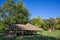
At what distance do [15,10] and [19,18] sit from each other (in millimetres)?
2879

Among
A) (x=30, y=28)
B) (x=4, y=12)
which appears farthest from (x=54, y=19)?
(x=30, y=28)

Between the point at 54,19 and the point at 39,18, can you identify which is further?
the point at 54,19

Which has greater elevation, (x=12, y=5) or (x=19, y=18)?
(x=12, y=5)

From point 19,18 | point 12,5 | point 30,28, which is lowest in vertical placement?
point 30,28

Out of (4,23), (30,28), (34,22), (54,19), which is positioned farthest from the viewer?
(54,19)

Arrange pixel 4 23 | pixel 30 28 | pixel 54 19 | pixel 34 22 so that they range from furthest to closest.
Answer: pixel 54 19 → pixel 34 22 → pixel 4 23 → pixel 30 28

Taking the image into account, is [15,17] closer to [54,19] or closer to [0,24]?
[0,24]

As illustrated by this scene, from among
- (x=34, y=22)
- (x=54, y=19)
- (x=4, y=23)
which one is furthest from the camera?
(x=54, y=19)

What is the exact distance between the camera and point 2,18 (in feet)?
145

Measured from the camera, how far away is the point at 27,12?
149 feet

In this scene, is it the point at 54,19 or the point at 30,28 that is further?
the point at 54,19

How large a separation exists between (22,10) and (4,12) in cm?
569

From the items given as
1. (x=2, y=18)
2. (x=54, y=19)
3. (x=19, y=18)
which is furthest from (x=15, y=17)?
(x=54, y=19)

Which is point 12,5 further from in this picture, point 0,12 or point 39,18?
point 39,18
